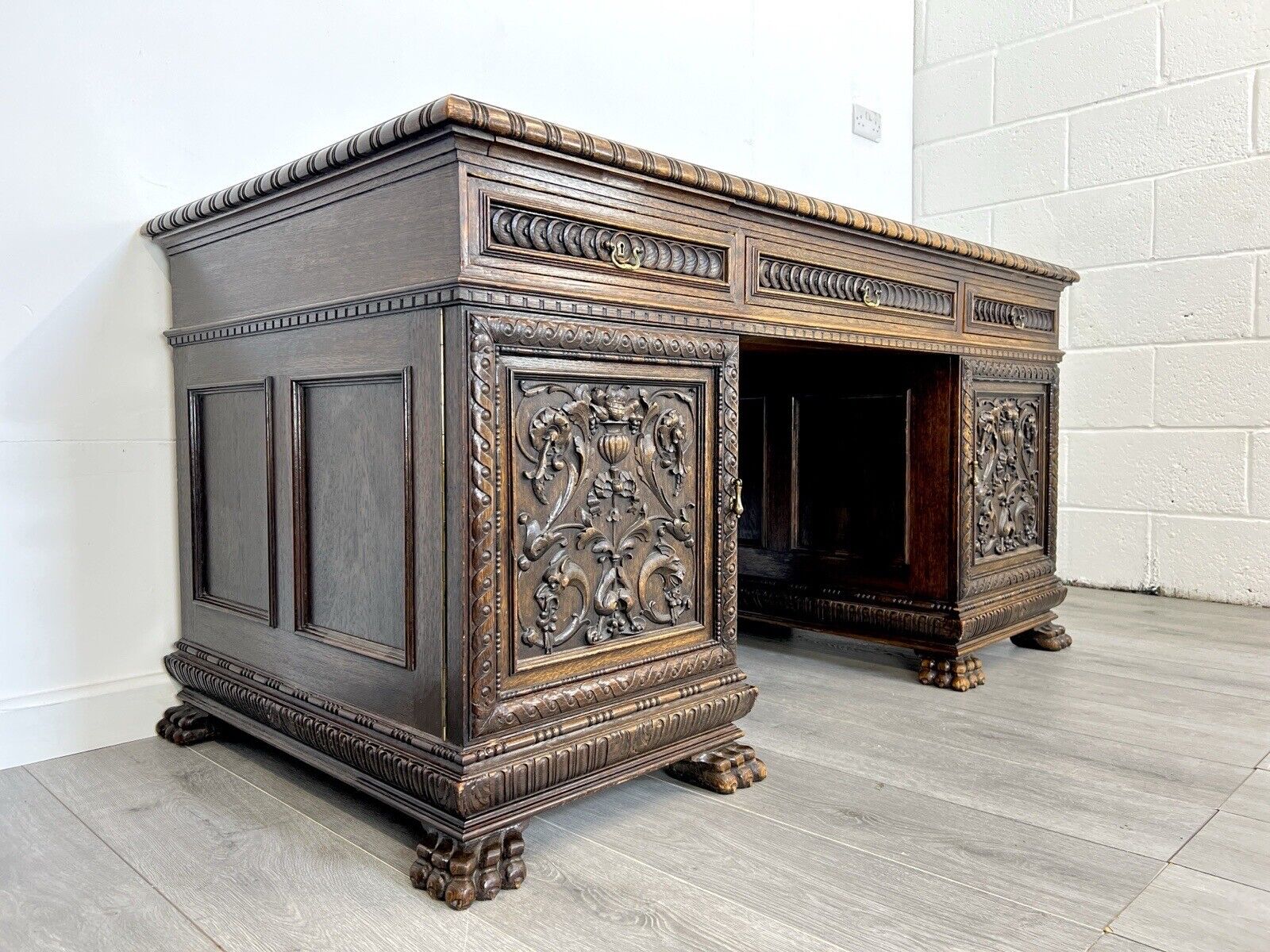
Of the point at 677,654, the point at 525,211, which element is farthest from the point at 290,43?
the point at 677,654

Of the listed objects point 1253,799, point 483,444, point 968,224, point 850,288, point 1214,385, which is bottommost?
point 1253,799

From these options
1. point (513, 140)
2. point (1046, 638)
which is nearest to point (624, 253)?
point (513, 140)

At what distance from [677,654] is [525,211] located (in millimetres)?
620

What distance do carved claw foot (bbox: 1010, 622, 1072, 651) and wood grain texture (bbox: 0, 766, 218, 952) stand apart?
179 cm

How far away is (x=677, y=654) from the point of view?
1282 millimetres

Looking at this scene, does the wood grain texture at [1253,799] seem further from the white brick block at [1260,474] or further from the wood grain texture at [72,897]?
the white brick block at [1260,474]

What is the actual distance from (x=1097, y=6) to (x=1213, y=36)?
377 millimetres

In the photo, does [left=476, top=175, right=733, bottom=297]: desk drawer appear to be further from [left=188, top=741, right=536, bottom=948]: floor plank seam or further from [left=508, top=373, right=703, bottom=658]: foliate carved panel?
[left=188, top=741, right=536, bottom=948]: floor plank seam

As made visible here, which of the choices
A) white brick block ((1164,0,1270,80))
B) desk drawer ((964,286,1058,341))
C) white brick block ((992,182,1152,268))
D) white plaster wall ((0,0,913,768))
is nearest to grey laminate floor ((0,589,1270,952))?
white plaster wall ((0,0,913,768))

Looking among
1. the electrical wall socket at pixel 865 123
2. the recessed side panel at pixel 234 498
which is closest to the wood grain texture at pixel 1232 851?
the recessed side panel at pixel 234 498

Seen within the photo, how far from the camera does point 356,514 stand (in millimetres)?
1196

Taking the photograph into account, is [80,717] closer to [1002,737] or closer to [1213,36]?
[1002,737]

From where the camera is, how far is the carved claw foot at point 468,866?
3.27ft

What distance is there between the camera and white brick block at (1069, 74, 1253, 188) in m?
2.62
